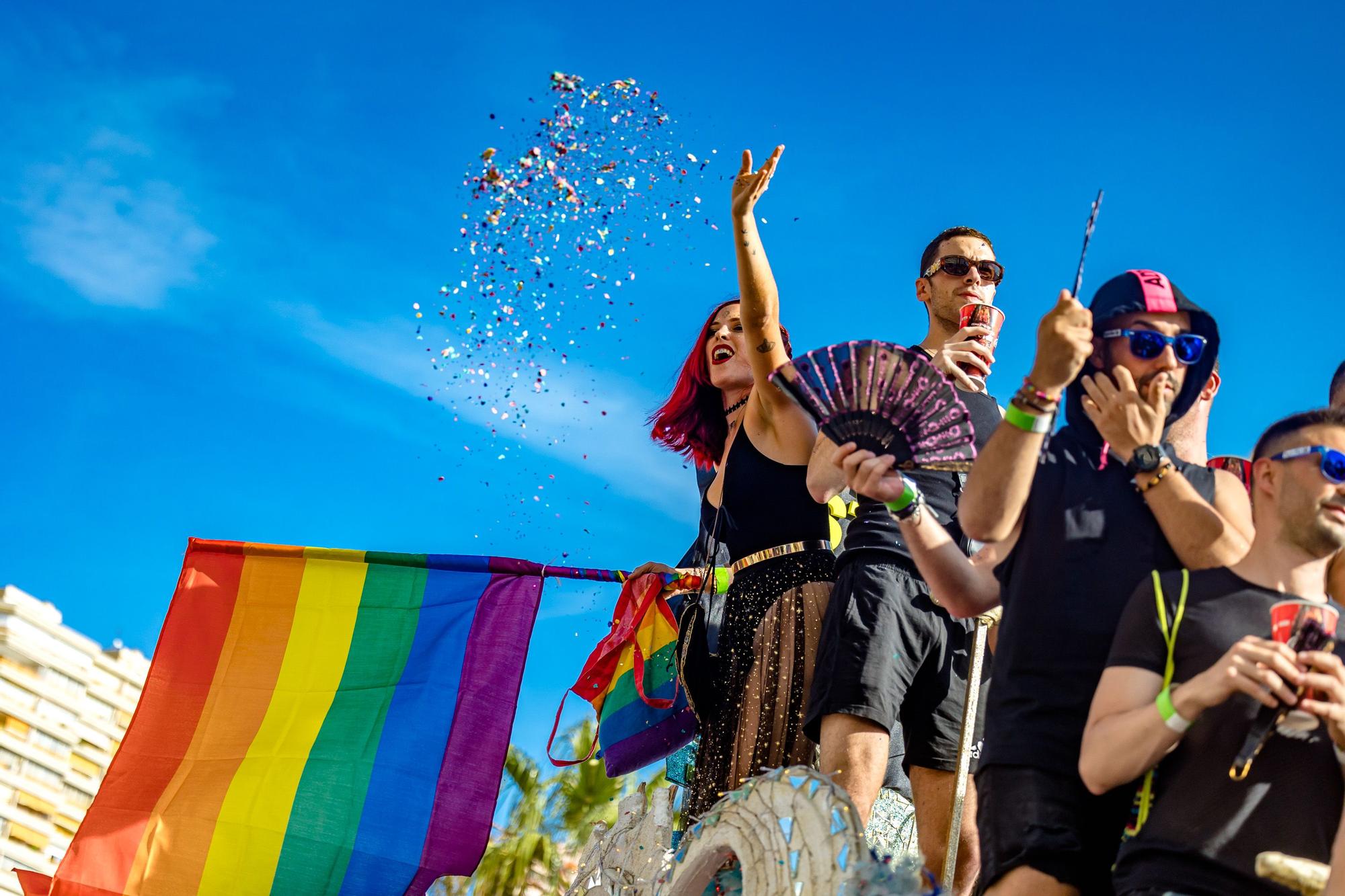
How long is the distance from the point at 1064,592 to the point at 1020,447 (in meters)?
0.37

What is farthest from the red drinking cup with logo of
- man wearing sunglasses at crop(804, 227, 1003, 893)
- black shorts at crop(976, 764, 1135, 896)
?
black shorts at crop(976, 764, 1135, 896)

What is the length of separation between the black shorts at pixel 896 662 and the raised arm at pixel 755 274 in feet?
2.68

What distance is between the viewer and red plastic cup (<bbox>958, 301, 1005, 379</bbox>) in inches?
193

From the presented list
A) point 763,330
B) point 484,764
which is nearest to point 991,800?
point 763,330

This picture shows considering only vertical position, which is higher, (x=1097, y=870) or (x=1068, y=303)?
(x=1068, y=303)

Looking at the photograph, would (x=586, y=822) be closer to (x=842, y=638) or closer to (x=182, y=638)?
(x=182, y=638)

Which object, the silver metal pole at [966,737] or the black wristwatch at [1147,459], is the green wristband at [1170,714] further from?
the silver metal pole at [966,737]

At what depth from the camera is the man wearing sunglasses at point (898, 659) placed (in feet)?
14.4

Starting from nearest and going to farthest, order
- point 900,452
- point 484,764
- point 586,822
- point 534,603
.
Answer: point 900,452 < point 484,764 < point 534,603 < point 586,822

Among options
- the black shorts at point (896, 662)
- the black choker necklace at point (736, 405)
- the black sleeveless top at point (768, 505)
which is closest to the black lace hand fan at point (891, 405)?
the black shorts at point (896, 662)

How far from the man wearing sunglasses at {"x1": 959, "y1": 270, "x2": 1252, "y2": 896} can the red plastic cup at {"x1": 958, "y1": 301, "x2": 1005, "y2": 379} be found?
47.5 inches

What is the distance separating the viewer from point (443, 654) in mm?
6879

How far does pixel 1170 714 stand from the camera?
9.36ft

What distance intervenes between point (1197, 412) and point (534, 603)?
3833 mm
